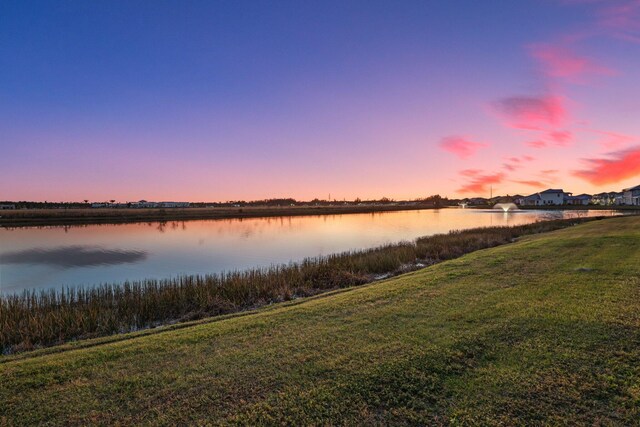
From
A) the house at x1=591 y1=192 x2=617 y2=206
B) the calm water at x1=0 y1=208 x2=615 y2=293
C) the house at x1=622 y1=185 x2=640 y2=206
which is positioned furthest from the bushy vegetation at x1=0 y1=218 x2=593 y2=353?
the house at x1=591 y1=192 x2=617 y2=206

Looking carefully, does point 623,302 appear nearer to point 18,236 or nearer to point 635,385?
point 635,385

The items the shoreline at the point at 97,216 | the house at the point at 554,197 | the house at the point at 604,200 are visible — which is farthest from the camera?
the house at the point at 554,197

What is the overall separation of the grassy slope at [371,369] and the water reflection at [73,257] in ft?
57.2

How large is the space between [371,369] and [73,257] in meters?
24.8

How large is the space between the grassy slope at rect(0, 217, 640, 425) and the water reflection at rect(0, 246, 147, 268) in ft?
57.2

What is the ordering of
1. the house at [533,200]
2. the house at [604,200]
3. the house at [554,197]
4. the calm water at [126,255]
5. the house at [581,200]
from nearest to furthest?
the calm water at [126,255]
the house at [604,200]
the house at [554,197]
the house at [581,200]
the house at [533,200]

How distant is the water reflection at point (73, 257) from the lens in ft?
68.4

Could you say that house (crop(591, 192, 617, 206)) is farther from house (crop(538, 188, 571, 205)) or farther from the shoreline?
the shoreline

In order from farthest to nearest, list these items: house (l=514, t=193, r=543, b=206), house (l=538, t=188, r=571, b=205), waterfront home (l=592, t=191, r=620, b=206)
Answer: house (l=514, t=193, r=543, b=206), house (l=538, t=188, r=571, b=205), waterfront home (l=592, t=191, r=620, b=206)

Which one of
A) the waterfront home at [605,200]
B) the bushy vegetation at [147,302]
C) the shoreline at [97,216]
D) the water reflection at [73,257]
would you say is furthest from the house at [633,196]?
the water reflection at [73,257]

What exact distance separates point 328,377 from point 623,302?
20.6 feet

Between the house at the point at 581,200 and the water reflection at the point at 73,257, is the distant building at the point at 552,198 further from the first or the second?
the water reflection at the point at 73,257

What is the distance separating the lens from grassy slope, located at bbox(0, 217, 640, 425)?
3.89 meters

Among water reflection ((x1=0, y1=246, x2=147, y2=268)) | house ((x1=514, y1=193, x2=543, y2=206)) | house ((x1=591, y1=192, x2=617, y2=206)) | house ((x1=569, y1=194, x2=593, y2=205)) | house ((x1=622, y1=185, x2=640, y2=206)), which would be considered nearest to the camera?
water reflection ((x1=0, y1=246, x2=147, y2=268))
